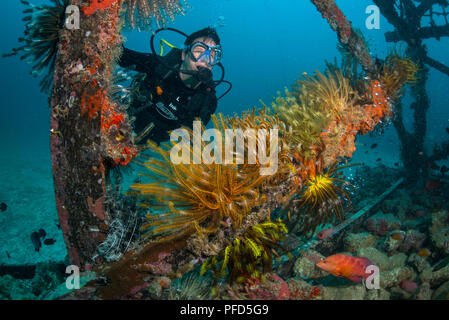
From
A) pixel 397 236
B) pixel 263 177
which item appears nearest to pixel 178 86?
pixel 263 177

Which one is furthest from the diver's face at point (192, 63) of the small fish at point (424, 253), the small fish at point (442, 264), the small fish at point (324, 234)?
the small fish at point (442, 264)

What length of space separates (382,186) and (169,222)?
873 centimetres

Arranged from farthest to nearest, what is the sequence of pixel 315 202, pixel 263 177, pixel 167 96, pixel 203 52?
pixel 203 52 < pixel 167 96 < pixel 315 202 < pixel 263 177

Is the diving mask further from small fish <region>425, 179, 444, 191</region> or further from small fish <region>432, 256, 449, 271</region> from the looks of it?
small fish <region>425, 179, 444, 191</region>

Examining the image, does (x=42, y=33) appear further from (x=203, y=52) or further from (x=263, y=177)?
(x=203, y=52)

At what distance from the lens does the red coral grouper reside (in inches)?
126

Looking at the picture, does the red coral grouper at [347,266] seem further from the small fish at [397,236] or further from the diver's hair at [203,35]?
the diver's hair at [203,35]

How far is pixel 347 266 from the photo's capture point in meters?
3.22

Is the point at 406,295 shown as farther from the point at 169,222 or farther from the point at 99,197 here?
the point at 99,197

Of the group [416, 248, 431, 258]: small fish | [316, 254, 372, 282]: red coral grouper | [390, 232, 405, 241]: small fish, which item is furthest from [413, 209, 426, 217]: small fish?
[316, 254, 372, 282]: red coral grouper

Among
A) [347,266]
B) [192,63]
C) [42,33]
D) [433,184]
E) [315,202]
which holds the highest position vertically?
[192,63]

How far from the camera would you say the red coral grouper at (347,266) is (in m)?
3.21

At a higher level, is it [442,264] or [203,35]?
[203,35]
